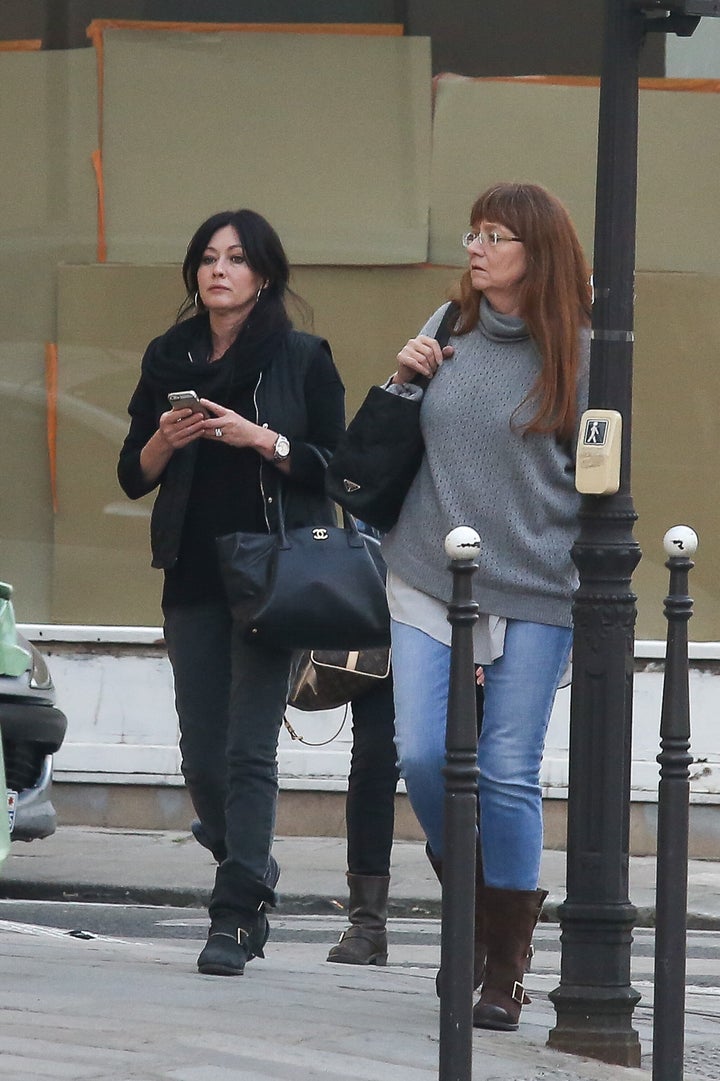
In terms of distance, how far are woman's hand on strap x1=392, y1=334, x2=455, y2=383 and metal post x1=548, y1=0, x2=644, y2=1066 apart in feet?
1.34

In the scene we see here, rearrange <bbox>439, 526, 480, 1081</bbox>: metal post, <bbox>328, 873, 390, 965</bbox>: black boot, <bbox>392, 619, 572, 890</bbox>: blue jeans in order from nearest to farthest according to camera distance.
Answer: <bbox>439, 526, 480, 1081</bbox>: metal post < <bbox>392, 619, 572, 890</bbox>: blue jeans < <bbox>328, 873, 390, 965</bbox>: black boot

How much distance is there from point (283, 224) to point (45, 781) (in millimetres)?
3293

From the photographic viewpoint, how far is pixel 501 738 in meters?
4.89

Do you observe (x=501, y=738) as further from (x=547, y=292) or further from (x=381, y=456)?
(x=547, y=292)

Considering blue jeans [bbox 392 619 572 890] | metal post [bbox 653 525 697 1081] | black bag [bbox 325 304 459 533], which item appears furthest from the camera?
black bag [bbox 325 304 459 533]

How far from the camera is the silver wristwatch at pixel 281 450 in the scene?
5.53 metres

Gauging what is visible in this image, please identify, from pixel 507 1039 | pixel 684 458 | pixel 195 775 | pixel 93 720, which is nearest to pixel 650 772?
pixel 684 458

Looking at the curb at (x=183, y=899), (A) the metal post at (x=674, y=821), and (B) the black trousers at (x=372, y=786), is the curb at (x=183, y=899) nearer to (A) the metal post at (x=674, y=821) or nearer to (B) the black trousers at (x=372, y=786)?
(B) the black trousers at (x=372, y=786)

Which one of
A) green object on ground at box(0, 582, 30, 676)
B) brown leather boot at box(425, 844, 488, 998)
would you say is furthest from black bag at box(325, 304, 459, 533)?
green object on ground at box(0, 582, 30, 676)

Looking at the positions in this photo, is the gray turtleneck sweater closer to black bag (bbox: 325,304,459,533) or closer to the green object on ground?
black bag (bbox: 325,304,459,533)

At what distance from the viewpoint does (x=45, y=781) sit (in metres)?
7.66

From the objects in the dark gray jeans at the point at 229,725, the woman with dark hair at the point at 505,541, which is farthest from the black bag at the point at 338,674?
the woman with dark hair at the point at 505,541

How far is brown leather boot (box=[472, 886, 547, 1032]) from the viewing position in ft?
16.2

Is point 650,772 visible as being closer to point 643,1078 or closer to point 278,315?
point 278,315
